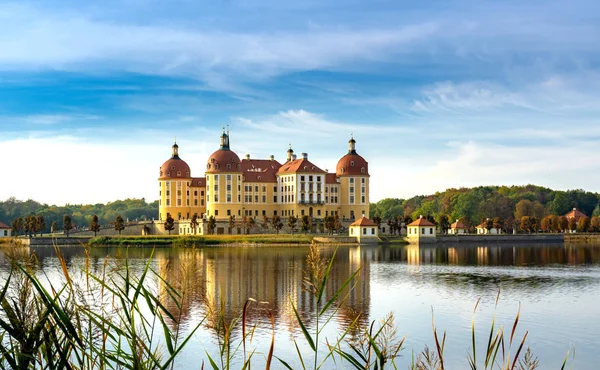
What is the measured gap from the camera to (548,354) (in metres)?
16.8

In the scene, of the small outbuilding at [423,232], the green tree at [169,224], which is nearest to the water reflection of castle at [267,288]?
the small outbuilding at [423,232]

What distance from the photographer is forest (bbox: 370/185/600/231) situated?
10256cm

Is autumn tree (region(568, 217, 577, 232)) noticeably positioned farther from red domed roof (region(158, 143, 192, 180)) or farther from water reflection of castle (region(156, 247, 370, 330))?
water reflection of castle (region(156, 247, 370, 330))

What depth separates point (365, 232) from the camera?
2879 inches

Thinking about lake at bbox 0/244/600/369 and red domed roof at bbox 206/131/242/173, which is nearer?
lake at bbox 0/244/600/369

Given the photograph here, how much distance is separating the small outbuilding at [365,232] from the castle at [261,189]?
516 inches

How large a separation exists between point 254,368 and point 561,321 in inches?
401

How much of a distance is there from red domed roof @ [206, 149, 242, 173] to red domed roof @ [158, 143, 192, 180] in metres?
4.55

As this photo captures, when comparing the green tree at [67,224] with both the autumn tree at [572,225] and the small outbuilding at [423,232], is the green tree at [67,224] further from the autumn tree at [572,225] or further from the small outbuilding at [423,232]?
the autumn tree at [572,225]

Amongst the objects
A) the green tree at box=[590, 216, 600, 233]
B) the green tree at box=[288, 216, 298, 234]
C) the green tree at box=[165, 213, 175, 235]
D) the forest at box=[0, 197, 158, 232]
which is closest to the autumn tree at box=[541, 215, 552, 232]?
the green tree at box=[590, 216, 600, 233]

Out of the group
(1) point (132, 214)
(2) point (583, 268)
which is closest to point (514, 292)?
(2) point (583, 268)

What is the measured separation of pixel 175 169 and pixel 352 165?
21.6 meters

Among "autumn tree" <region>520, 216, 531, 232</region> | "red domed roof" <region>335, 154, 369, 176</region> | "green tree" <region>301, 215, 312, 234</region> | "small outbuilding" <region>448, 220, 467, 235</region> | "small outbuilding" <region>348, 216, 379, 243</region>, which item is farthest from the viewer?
"red domed roof" <region>335, 154, 369, 176</region>

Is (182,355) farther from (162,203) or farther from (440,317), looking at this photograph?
(162,203)
